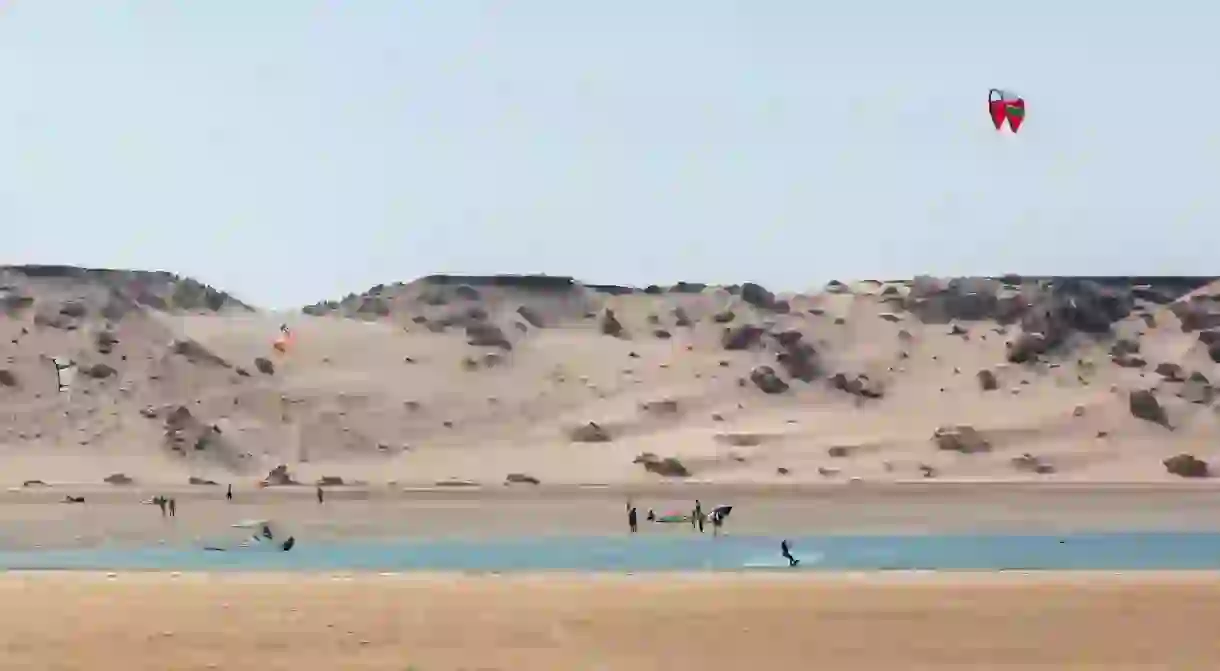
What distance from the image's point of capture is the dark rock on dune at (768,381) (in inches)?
1961

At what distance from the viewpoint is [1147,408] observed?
44.3 m

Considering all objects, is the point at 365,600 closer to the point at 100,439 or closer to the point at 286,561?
the point at 286,561

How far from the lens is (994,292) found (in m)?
59.7

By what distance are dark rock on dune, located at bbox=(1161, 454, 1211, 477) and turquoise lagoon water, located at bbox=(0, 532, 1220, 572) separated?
12.1 m

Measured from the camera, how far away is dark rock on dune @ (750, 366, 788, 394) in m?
49.8

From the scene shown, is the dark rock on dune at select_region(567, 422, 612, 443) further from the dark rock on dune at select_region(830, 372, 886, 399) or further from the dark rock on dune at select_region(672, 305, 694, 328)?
the dark rock on dune at select_region(672, 305, 694, 328)

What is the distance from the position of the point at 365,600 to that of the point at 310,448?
86.4 feet

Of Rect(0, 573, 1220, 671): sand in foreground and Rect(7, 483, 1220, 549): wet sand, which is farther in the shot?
Rect(7, 483, 1220, 549): wet sand

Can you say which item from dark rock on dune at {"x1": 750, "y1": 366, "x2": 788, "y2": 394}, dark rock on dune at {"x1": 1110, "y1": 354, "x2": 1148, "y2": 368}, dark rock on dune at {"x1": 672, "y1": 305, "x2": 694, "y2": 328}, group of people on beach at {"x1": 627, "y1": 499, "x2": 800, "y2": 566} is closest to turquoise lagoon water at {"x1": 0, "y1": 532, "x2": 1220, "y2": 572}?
group of people on beach at {"x1": 627, "y1": 499, "x2": 800, "y2": 566}

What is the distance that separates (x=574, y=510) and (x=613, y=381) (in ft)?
70.6

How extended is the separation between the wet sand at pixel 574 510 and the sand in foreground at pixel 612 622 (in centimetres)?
828

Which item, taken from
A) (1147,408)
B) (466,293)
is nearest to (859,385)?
(1147,408)

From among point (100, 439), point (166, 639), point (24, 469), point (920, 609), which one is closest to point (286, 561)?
point (166, 639)

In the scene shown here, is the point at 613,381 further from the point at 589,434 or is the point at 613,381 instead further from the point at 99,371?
the point at 99,371
